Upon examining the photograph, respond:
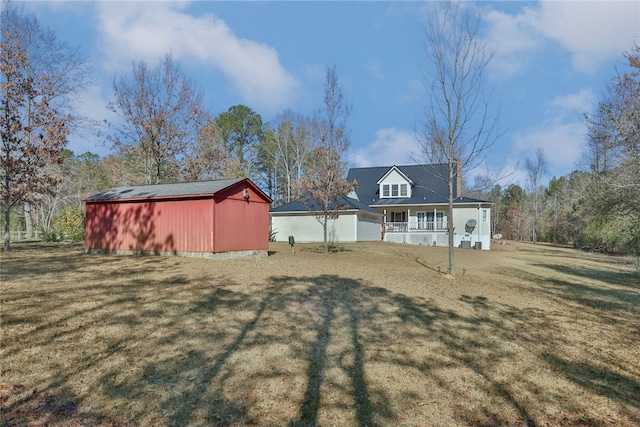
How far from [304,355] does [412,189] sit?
2999 centimetres

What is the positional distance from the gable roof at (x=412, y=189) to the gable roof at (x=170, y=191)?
18380 mm

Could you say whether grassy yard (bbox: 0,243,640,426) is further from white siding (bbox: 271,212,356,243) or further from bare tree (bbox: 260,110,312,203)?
bare tree (bbox: 260,110,312,203)

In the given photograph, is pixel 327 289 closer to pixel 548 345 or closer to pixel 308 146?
Result: pixel 548 345

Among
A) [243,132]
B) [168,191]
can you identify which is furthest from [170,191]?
[243,132]

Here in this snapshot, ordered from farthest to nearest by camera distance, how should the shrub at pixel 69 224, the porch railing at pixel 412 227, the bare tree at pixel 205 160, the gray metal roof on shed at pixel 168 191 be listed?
the porch railing at pixel 412 227 → the bare tree at pixel 205 160 → the shrub at pixel 69 224 → the gray metal roof on shed at pixel 168 191

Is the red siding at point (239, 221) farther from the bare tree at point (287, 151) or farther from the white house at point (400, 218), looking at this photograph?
the bare tree at point (287, 151)

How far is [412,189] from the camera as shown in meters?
33.2

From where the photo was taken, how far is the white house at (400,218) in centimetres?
2676

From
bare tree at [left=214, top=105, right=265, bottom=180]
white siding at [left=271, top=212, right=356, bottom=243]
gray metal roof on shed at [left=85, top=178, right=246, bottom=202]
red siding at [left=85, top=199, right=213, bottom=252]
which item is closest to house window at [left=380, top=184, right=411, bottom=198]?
white siding at [left=271, top=212, right=356, bottom=243]

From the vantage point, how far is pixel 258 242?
1571cm

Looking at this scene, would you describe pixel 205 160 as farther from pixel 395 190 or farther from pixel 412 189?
pixel 412 189

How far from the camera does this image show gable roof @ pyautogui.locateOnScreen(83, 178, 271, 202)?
44.2 feet

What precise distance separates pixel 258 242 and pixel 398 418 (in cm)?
1276

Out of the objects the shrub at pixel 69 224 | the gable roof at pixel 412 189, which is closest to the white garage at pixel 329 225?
the gable roof at pixel 412 189
